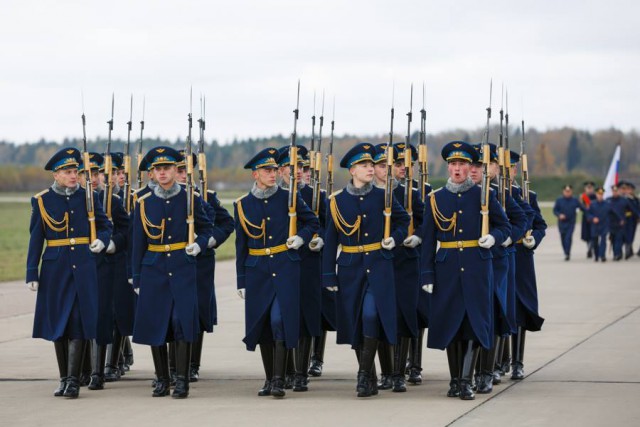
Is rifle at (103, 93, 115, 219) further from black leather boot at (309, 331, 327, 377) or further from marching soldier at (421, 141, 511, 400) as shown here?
marching soldier at (421, 141, 511, 400)

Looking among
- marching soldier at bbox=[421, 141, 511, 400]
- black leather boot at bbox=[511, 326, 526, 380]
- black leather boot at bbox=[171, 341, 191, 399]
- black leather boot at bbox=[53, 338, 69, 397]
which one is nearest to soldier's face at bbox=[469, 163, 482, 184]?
marching soldier at bbox=[421, 141, 511, 400]

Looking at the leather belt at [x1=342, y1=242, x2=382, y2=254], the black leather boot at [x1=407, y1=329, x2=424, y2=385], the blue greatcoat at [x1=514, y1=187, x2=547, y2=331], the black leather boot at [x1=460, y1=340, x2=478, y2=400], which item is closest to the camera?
the black leather boot at [x1=460, y1=340, x2=478, y2=400]

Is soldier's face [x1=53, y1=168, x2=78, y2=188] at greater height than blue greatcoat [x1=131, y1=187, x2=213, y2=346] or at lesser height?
greater

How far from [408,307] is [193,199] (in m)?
1.91

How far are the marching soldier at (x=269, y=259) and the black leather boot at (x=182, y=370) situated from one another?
0.50 meters

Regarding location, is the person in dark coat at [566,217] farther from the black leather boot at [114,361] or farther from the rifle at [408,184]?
the black leather boot at [114,361]

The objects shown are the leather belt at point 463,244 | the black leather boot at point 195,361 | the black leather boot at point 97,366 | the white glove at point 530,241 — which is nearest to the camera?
the leather belt at point 463,244

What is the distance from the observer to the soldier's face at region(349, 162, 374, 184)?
36.3 feet

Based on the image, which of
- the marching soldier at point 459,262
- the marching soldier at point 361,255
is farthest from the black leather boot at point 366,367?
the marching soldier at point 459,262

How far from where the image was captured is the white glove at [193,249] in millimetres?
10891

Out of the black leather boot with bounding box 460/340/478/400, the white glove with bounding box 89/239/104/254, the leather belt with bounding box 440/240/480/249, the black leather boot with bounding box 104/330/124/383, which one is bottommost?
the black leather boot with bounding box 104/330/124/383

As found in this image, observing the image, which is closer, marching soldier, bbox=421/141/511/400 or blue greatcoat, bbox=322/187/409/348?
marching soldier, bbox=421/141/511/400

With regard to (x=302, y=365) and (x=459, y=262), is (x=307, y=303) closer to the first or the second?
(x=302, y=365)

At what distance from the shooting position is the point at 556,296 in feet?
68.2
